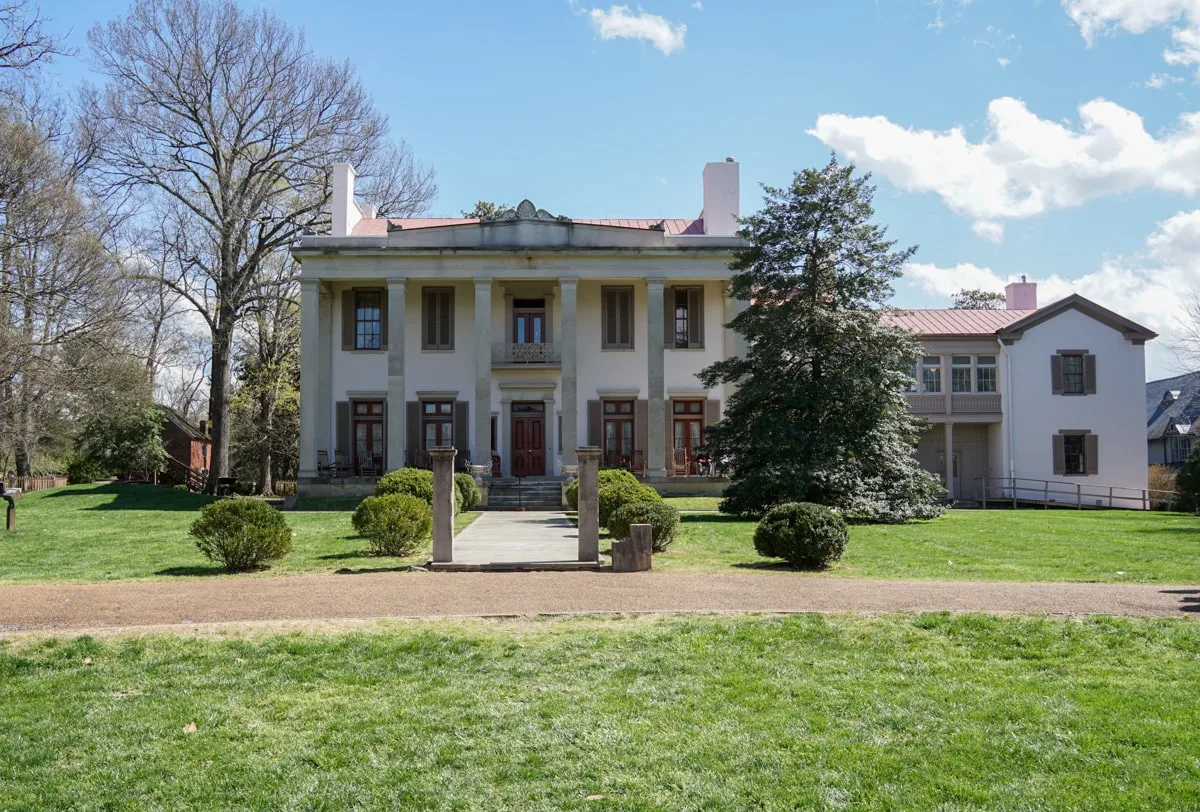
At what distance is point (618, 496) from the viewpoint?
722 inches

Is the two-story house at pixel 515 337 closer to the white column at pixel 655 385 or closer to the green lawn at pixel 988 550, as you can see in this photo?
the white column at pixel 655 385

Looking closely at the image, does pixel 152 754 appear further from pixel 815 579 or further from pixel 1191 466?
pixel 1191 466

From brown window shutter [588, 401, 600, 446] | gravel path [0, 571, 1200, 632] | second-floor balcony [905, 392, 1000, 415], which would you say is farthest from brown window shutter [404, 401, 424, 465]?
gravel path [0, 571, 1200, 632]

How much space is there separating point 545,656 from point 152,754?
A: 309 centimetres

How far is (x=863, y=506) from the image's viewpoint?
21156mm

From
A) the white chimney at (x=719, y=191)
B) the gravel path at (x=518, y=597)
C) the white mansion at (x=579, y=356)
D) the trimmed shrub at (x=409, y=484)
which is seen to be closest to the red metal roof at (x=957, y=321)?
the white mansion at (x=579, y=356)

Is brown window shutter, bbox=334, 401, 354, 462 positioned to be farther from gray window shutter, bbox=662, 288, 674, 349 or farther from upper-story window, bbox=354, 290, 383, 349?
gray window shutter, bbox=662, 288, 674, 349

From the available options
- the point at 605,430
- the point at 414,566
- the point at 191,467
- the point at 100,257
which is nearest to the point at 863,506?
the point at 414,566

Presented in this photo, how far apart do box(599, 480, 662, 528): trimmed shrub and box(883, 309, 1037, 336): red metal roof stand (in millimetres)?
20305

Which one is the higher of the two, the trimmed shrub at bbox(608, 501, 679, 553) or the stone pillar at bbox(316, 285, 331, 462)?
the stone pillar at bbox(316, 285, 331, 462)

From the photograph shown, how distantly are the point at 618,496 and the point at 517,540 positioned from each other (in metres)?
2.11

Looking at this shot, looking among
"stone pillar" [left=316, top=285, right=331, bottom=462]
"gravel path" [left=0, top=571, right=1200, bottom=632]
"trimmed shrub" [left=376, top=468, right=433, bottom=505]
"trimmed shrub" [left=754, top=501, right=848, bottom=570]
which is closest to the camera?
"gravel path" [left=0, top=571, right=1200, bottom=632]

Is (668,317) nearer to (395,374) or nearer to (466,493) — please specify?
(395,374)

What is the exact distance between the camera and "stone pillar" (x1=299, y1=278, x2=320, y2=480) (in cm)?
3109
